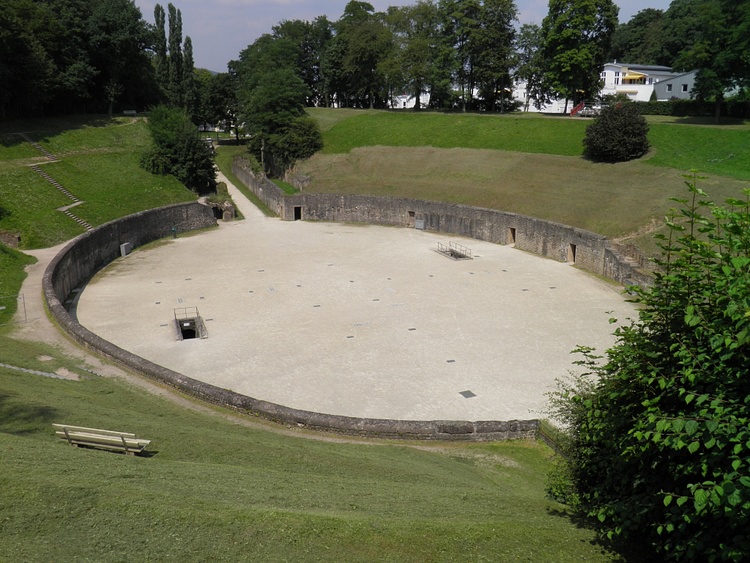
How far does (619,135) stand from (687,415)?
3577cm

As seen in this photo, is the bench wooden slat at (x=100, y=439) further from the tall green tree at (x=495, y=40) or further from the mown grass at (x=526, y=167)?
the tall green tree at (x=495, y=40)

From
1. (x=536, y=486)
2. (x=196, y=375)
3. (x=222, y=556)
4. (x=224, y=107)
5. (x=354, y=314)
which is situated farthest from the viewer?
(x=224, y=107)

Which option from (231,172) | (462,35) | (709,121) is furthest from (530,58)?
(231,172)

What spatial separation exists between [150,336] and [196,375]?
4.11 m

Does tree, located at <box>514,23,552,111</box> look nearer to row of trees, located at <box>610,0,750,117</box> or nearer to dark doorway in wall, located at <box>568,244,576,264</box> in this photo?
row of trees, located at <box>610,0,750,117</box>

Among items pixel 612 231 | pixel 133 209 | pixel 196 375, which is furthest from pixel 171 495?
pixel 133 209

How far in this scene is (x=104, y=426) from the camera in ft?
36.2

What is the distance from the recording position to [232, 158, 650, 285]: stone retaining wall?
28453 mm

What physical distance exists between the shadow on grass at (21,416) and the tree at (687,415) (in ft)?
30.5

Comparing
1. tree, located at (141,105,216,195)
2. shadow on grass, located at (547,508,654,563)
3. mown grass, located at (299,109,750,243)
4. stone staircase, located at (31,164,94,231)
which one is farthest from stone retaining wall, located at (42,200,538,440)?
mown grass, located at (299,109,750,243)

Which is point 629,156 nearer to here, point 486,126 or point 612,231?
point 612,231

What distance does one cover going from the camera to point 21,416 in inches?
423

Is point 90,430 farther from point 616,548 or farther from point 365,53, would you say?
point 365,53

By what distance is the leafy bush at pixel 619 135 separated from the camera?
37.0 m
